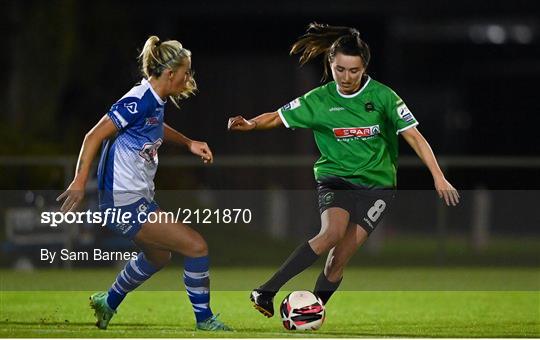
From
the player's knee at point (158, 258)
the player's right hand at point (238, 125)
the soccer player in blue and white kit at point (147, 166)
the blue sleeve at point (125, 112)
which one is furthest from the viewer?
the player's right hand at point (238, 125)

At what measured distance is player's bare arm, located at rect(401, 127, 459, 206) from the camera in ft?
32.6

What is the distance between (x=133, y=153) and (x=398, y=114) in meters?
1.85

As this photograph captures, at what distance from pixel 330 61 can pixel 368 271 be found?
7852 millimetres

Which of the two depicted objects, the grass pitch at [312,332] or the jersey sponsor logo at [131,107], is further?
the grass pitch at [312,332]

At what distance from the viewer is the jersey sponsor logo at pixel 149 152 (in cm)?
1012

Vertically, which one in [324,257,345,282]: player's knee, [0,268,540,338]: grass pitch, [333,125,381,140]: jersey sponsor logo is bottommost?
[0,268,540,338]: grass pitch

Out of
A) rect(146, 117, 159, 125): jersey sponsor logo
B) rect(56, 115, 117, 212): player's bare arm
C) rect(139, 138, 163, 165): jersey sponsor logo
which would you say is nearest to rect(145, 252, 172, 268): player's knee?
rect(139, 138, 163, 165): jersey sponsor logo

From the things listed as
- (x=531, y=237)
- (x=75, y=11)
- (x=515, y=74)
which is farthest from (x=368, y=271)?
(x=515, y=74)

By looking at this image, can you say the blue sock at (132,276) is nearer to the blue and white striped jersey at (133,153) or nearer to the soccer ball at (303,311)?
the blue and white striped jersey at (133,153)

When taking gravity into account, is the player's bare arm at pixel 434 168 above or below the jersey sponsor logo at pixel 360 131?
below

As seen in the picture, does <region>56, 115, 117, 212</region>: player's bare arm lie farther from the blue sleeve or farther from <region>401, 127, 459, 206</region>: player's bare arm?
<region>401, 127, 459, 206</region>: player's bare arm

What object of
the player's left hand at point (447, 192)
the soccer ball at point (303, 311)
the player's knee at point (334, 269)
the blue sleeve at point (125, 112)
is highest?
the blue sleeve at point (125, 112)

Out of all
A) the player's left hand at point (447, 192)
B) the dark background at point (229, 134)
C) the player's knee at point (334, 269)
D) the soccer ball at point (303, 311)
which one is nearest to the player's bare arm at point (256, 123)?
the player's knee at point (334, 269)

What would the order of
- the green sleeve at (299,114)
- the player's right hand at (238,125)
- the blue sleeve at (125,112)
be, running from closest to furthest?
1. the blue sleeve at (125,112)
2. the player's right hand at (238,125)
3. the green sleeve at (299,114)
